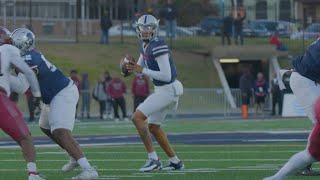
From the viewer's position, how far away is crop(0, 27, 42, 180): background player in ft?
37.4

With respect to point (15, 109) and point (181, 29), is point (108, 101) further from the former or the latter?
point (15, 109)

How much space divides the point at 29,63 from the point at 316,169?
152 inches

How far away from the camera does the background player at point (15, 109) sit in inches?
448

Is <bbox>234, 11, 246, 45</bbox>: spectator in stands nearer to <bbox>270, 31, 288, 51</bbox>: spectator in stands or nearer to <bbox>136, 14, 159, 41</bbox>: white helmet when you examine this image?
<bbox>270, 31, 288, 51</bbox>: spectator in stands

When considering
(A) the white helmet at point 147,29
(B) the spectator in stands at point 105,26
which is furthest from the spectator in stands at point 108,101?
(A) the white helmet at point 147,29

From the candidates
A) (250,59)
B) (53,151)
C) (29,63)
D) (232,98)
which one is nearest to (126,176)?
(29,63)

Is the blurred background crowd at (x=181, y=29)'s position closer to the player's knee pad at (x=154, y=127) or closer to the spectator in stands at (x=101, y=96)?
the spectator in stands at (x=101, y=96)

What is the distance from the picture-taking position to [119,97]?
2977 centimetres

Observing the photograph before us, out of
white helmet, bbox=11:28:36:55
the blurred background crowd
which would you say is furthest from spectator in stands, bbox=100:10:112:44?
white helmet, bbox=11:28:36:55

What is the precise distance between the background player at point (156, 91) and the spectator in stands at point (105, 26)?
2656 cm

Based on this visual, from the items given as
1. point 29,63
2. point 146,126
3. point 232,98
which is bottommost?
point 232,98

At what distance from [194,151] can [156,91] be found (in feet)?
10.0

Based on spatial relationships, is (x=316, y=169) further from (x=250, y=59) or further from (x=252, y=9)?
(x=252, y=9)

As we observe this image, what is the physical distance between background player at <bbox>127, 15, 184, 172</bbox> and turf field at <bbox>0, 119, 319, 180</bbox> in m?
0.33
